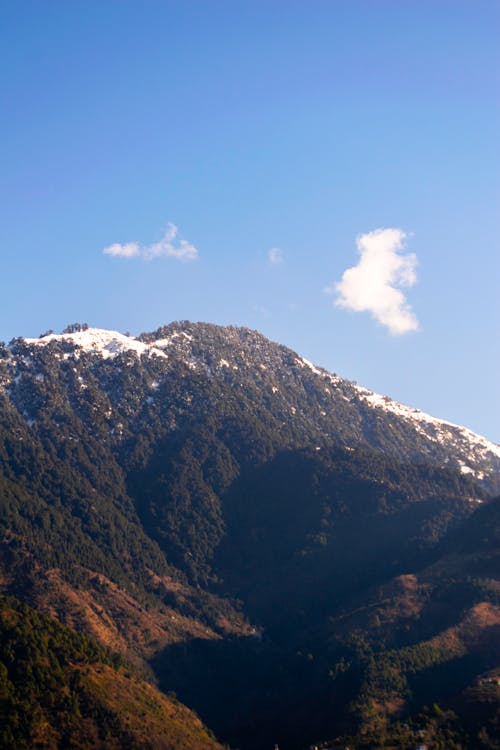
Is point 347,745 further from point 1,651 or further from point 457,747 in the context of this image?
point 1,651

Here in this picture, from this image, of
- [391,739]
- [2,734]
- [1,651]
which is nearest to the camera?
[2,734]

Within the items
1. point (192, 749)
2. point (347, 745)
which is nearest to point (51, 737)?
point (192, 749)

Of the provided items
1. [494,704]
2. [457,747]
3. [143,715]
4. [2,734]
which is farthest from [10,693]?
[494,704]

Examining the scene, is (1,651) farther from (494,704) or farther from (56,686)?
(494,704)

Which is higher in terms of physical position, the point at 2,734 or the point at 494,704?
the point at 494,704

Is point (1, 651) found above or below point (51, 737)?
above

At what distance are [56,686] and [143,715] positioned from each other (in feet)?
88.2

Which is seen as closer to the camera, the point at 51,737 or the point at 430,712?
the point at 51,737

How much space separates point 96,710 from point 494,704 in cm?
10198

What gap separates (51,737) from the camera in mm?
172250

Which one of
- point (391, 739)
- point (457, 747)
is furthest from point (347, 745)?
point (457, 747)

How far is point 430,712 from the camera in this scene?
19875 centimetres

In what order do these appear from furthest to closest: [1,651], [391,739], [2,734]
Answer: [1,651]
[391,739]
[2,734]

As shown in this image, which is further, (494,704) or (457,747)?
(494,704)
